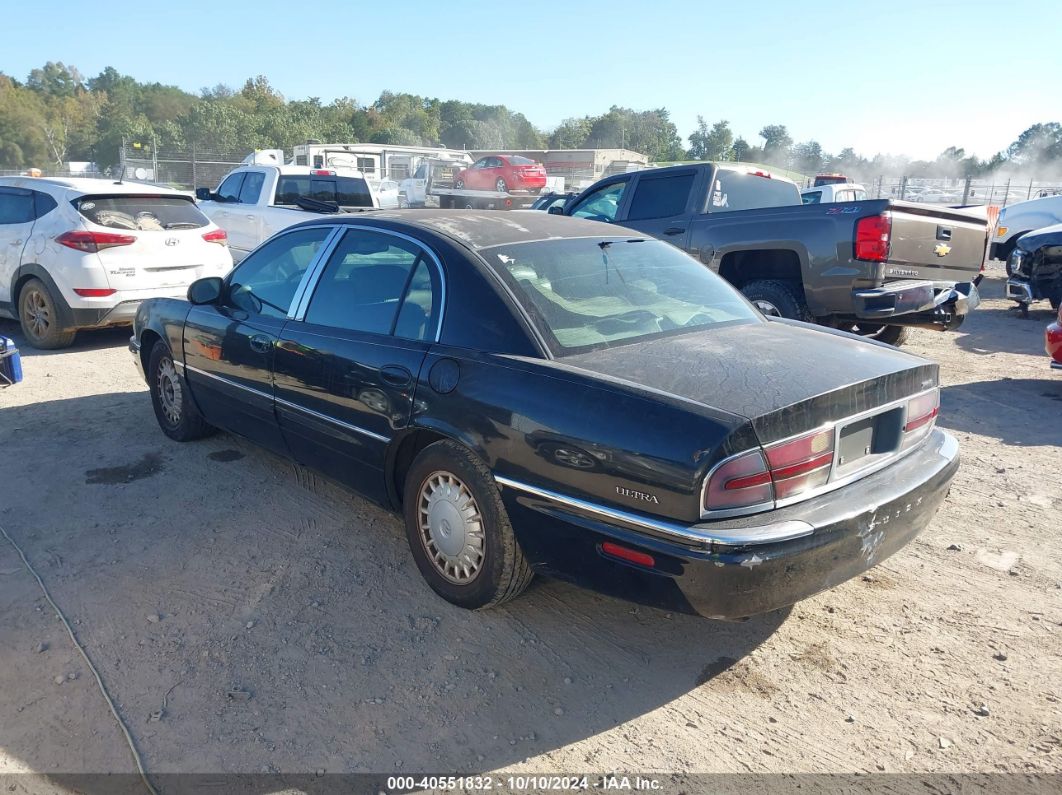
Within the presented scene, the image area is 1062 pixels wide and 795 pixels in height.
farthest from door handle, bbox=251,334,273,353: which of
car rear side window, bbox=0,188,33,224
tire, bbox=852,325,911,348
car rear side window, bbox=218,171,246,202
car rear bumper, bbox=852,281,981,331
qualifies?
car rear side window, bbox=218,171,246,202

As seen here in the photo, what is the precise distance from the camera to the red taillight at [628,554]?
2.65 meters

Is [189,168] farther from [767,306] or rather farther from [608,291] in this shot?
[608,291]

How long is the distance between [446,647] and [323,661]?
18.6 inches

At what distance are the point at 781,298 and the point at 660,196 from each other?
1.92m

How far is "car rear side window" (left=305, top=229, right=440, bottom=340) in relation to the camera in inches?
140

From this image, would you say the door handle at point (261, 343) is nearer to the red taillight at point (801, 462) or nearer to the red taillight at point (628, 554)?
the red taillight at point (628, 554)

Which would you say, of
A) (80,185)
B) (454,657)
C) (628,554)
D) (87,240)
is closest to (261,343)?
(454,657)

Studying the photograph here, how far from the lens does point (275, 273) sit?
457cm

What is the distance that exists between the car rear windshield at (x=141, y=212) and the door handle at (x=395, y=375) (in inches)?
230

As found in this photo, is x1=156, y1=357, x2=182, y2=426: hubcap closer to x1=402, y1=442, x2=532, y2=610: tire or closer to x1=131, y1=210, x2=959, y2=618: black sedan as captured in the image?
x1=131, y1=210, x2=959, y2=618: black sedan

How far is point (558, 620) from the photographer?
3.38m

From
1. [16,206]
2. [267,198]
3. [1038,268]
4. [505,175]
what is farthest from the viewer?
[505,175]

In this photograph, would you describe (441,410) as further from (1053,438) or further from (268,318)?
(1053,438)

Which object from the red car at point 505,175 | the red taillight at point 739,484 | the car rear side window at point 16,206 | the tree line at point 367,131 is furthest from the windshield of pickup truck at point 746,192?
the tree line at point 367,131
